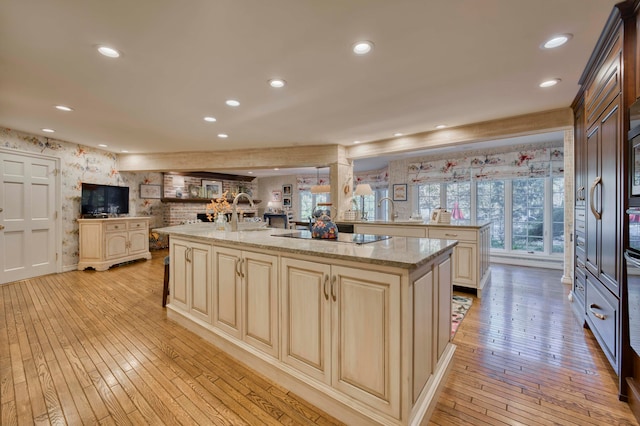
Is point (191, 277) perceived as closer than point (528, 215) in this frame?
Yes

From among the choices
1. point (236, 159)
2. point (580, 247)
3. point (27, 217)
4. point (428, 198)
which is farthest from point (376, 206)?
point (27, 217)

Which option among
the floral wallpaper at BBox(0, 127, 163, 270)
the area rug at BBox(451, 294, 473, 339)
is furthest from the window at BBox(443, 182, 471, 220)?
the floral wallpaper at BBox(0, 127, 163, 270)

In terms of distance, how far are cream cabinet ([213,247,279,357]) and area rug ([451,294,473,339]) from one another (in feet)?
5.78

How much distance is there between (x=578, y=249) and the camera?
264 cm

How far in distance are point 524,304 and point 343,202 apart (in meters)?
3.04

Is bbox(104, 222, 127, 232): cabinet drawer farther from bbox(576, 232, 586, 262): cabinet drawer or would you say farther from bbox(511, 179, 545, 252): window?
bbox(511, 179, 545, 252): window

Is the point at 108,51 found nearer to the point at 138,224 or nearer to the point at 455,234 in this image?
the point at 455,234

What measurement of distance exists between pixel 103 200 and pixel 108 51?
4.65 metres

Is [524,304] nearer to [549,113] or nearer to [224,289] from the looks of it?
[549,113]

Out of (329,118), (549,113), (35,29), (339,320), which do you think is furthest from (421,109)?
(35,29)

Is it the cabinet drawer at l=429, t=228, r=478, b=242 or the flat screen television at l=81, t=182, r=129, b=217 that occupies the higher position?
the flat screen television at l=81, t=182, r=129, b=217

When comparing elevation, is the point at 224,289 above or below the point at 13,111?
below

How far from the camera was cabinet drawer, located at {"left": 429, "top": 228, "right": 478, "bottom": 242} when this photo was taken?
356 centimetres

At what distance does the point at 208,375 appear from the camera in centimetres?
193
